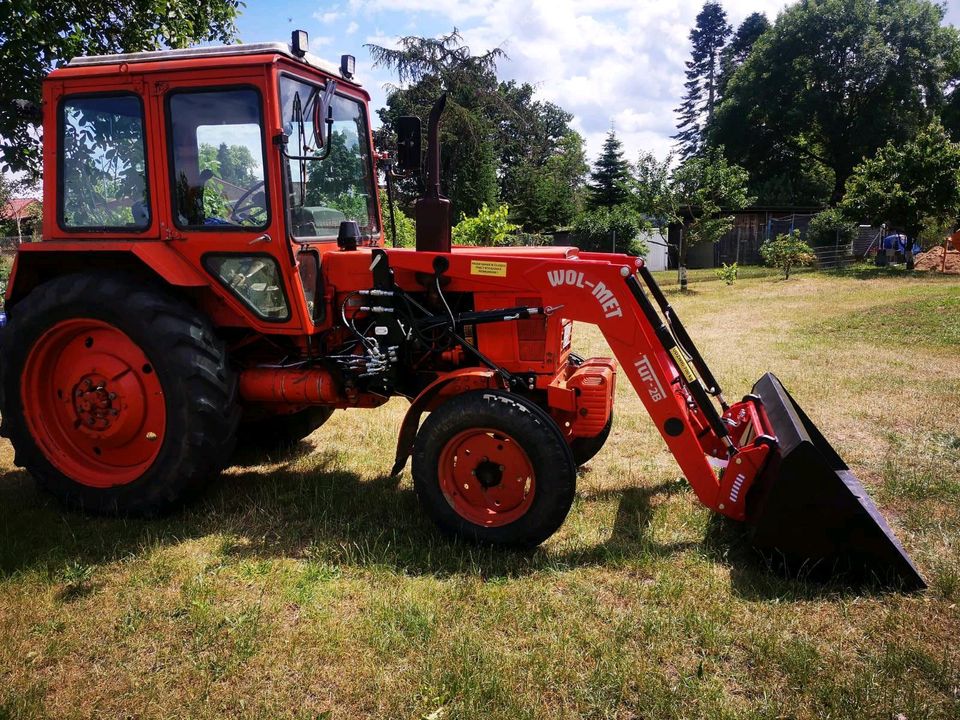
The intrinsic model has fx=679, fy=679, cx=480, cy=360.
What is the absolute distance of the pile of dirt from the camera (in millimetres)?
20384

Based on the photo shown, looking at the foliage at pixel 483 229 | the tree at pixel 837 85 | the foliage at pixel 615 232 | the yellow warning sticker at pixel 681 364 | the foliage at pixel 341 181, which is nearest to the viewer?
the yellow warning sticker at pixel 681 364

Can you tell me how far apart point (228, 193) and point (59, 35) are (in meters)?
5.57

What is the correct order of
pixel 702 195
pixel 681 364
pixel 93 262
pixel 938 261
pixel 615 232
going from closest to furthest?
pixel 681 364 → pixel 93 262 → pixel 702 195 → pixel 938 261 → pixel 615 232

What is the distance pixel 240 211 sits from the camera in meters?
4.07

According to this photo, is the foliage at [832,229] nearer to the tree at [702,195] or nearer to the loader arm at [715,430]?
the tree at [702,195]

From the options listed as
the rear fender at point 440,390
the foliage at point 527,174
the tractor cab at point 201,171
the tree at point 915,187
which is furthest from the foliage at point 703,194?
the tractor cab at point 201,171

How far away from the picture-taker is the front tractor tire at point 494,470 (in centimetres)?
354

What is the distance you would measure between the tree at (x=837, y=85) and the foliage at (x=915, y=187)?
46.4 feet

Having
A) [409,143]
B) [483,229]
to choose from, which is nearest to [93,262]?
[409,143]

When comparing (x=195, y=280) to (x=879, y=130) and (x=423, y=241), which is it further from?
(x=879, y=130)

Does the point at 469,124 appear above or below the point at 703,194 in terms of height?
above

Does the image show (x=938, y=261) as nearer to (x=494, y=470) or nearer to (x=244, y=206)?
(x=494, y=470)

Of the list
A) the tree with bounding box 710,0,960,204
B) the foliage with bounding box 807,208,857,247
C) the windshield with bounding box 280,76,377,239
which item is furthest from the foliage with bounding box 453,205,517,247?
the tree with bounding box 710,0,960,204

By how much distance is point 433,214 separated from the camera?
4133 mm
